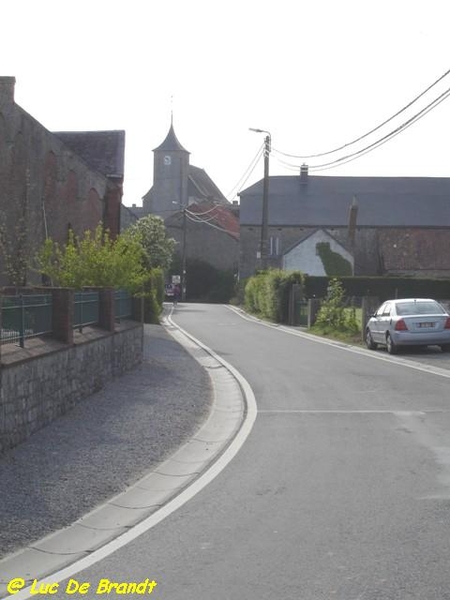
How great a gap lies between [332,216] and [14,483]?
7888 cm

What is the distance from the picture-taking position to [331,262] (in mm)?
75500

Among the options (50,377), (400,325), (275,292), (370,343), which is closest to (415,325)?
(400,325)

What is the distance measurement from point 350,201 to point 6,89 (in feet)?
206

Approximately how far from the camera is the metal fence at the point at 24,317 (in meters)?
11.0

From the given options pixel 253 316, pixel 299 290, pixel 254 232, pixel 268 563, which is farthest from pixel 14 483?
pixel 254 232

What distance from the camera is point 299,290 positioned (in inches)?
1631

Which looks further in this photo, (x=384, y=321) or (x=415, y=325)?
(x=384, y=321)

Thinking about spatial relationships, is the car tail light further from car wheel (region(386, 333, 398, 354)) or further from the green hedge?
the green hedge

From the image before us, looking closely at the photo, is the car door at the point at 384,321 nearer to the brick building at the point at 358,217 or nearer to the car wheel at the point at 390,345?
the car wheel at the point at 390,345

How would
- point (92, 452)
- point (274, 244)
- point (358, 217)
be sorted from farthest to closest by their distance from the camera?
point (274, 244) → point (358, 217) → point (92, 452)

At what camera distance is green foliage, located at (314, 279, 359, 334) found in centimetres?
3250

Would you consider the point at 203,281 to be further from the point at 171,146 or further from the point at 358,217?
the point at 171,146

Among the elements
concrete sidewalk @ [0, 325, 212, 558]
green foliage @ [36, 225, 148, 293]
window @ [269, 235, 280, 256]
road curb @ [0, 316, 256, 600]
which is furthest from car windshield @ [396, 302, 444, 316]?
window @ [269, 235, 280, 256]

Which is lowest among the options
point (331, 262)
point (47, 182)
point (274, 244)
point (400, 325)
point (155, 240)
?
point (400, 325)
